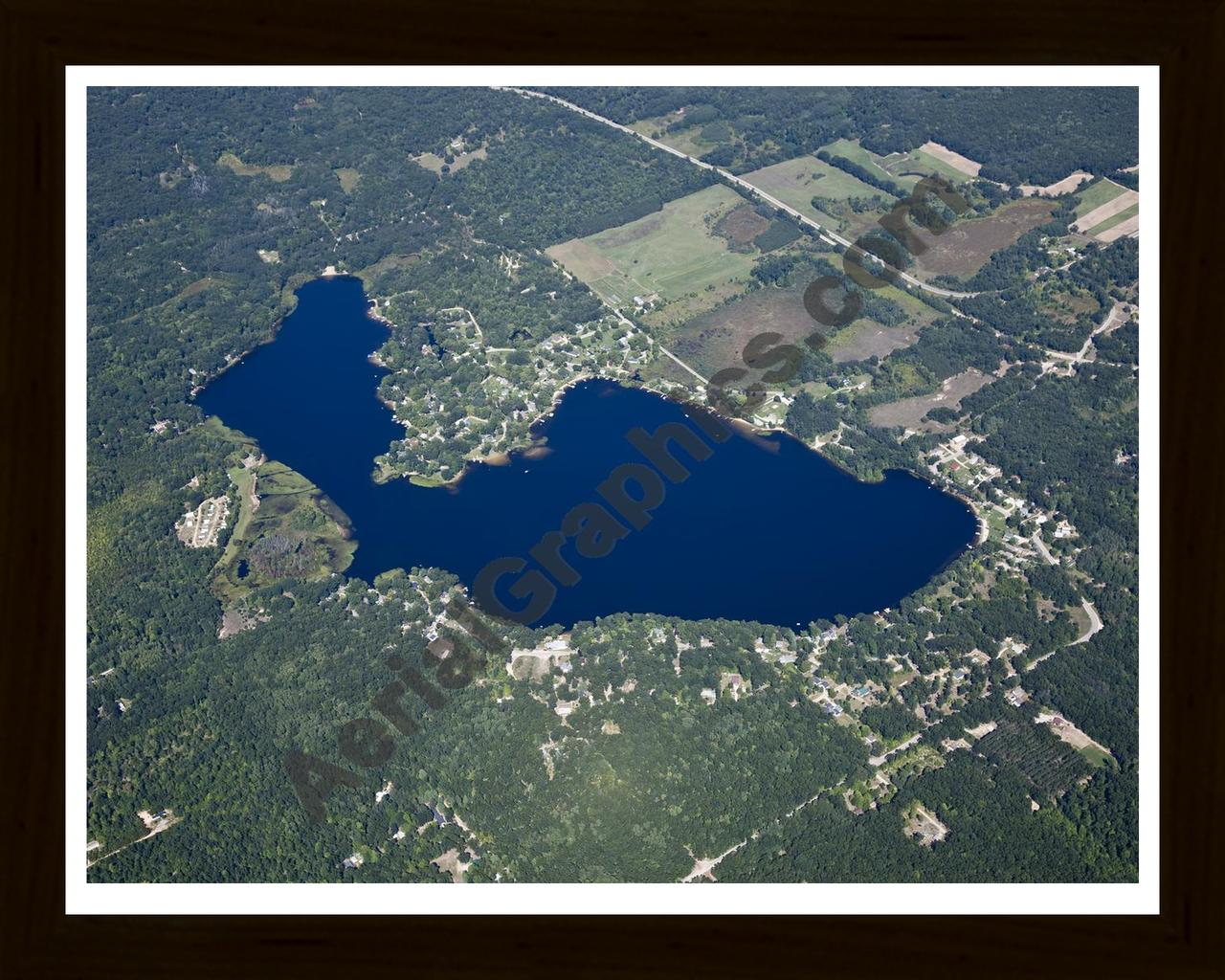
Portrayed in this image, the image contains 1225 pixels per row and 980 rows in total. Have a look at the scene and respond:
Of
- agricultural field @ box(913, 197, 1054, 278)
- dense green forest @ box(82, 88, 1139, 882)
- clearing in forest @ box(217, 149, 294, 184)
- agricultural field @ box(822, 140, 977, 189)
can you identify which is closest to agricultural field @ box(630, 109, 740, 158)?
dense green forest @ box(82, 88, 1139, 882)

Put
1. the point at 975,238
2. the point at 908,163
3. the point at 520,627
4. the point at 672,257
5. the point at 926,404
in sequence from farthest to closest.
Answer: the point at 908,163
the point at 672,257
the point at 975,238
the point at 926,404
the point at 520,627

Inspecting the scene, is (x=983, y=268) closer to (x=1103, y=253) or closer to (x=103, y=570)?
(x=1103, y=253)

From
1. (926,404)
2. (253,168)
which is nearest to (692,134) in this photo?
(253,168)

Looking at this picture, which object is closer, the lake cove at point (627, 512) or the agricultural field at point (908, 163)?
the lake cove at point (627, 512)

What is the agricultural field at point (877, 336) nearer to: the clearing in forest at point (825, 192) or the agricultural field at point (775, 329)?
the agricultural field at point (775, 329)

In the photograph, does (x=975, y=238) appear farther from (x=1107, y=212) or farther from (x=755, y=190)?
(x=755, y=190)

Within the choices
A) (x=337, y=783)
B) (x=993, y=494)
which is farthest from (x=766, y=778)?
(x=993, y=494)

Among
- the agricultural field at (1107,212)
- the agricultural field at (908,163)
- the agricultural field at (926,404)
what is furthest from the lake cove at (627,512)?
the agricultural field at (908,163)
